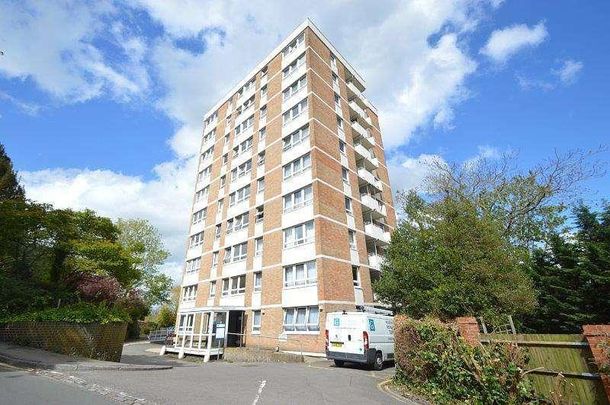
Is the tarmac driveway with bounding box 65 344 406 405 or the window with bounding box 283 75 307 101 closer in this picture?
the tarmac driveway with bounding box 65 344 406 405

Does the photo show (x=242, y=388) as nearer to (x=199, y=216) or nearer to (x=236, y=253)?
(x=236, y=253)

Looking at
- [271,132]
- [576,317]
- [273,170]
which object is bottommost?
[576,317]

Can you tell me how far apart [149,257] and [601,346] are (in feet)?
151

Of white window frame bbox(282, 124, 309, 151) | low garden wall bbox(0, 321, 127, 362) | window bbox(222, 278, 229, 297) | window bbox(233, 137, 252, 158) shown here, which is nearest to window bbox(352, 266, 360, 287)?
white window frame bbox(282, 124, 309, 151)

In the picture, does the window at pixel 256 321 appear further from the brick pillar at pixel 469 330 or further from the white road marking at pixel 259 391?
the brick pillar at pixel 469 330

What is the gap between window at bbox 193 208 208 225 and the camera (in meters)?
35.9

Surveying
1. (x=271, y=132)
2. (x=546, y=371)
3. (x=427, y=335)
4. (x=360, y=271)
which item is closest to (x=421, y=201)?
(x=360, y=271)

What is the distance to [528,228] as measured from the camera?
2494 centimetres

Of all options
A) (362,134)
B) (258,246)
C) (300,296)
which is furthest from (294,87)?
(300,296)

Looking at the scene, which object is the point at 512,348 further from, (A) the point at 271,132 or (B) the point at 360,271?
(A) the point at 271,132

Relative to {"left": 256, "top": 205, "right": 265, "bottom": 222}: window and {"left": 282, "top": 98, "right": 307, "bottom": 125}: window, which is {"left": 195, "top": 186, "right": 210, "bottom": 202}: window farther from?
{"left": 282, "top": 98, "right": 307, "bottom": 125}: window

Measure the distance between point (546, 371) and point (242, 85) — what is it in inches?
1403

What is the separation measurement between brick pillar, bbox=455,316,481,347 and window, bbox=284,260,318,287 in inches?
526

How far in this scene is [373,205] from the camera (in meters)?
29.3
